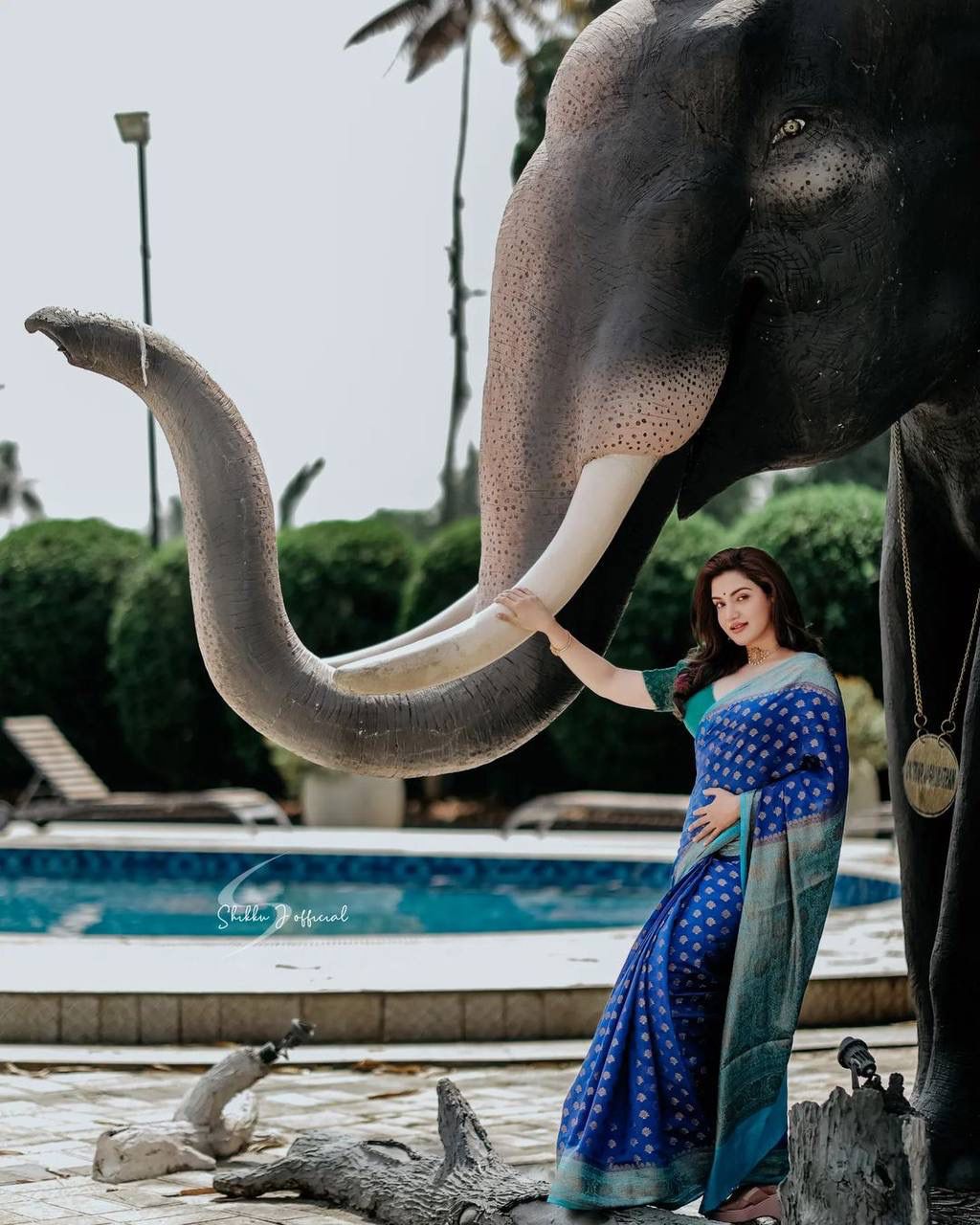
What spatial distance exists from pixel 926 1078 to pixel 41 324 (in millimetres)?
2402

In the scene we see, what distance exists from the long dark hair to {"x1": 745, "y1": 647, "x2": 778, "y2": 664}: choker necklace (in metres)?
0.02

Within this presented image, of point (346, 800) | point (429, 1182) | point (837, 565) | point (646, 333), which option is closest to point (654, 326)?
point (646, 333)

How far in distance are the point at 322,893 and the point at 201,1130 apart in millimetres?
7913

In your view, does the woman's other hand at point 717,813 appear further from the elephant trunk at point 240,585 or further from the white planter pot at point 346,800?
the white planter pot at point 346,800

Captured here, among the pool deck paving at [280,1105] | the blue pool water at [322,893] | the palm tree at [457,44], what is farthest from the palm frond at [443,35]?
the pool deck paving at [280,1105]

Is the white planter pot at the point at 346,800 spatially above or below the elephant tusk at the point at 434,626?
below

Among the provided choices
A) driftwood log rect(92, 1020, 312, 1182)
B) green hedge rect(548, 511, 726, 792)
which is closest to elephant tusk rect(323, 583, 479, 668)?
driftwood log rect(92, 1020, 312, 1182)

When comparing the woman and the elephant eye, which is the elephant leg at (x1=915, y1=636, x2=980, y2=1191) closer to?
the woman

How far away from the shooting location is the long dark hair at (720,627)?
3.68 m

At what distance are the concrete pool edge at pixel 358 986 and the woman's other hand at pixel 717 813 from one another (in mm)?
3388

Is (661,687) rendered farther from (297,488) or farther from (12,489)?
(12,489)

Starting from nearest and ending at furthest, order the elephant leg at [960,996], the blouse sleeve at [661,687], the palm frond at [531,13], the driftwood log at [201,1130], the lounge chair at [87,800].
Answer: the blouse sleeve at [661,687] < the elephant leg at [960,996] < the driftwood log at [201,1130] < the lounge chair at [87,800] < the palm frond at [531,13]

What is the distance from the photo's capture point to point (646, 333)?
10.9 feet

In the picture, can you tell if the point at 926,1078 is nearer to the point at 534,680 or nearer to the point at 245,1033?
the point at 534,680
